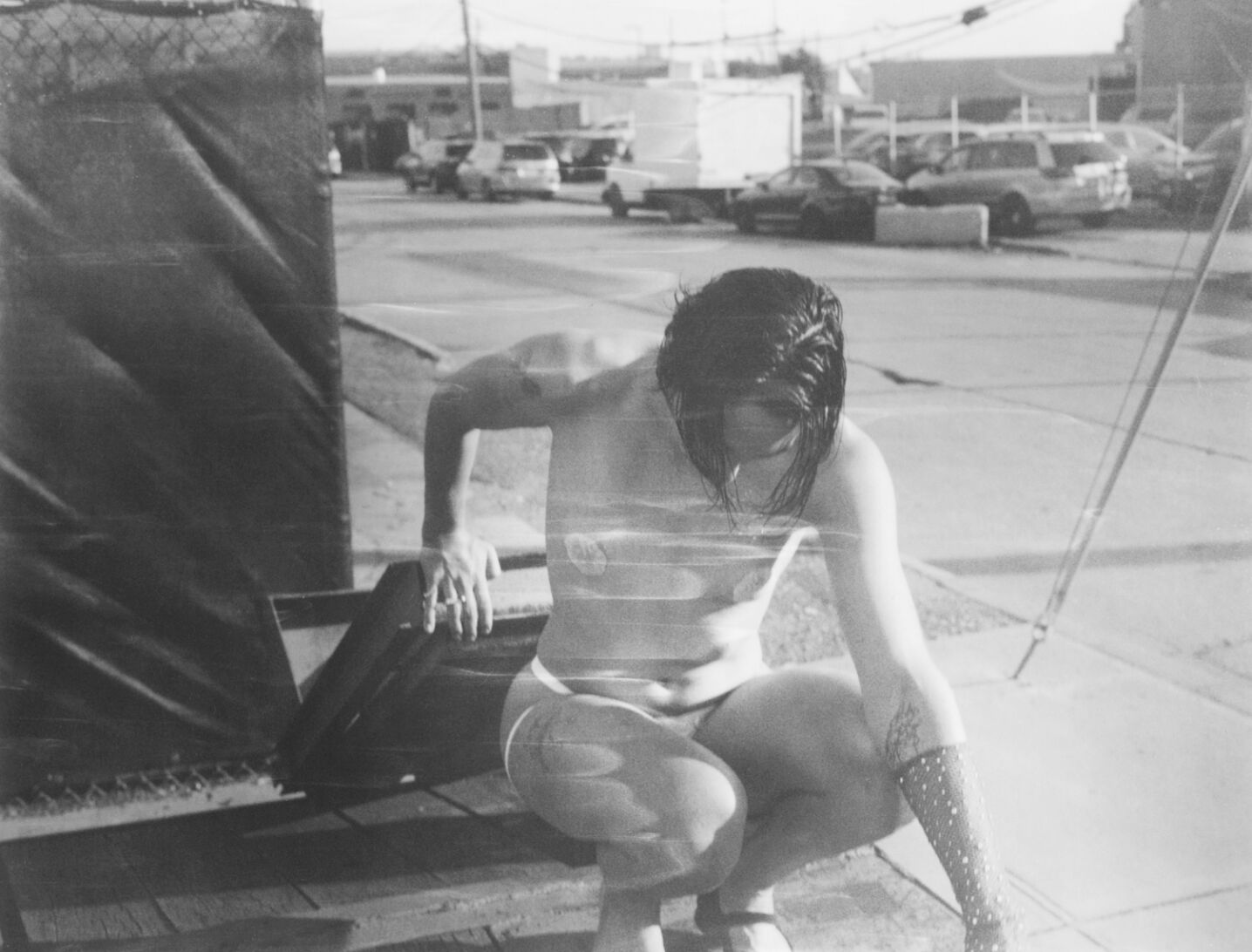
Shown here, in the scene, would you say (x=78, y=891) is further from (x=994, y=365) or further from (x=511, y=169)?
(x=994, y=365)

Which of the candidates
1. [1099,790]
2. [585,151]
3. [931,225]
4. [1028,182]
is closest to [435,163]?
[585,151]

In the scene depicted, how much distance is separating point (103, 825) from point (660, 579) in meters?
1.24

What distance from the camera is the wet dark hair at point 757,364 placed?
63.8 inches

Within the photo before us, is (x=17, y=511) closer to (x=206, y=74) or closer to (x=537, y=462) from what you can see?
(x=206, y=74)

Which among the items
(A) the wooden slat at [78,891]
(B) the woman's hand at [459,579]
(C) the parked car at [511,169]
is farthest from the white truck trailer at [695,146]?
(A) the wooden slat at [78,891]

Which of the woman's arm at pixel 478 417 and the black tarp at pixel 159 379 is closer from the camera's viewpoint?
the woman's arm at pixel 478 417

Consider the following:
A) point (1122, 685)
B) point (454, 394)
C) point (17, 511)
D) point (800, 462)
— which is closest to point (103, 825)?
point (17, 511)

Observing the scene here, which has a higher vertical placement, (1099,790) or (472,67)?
(472,67)

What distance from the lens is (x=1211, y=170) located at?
6.49 ft

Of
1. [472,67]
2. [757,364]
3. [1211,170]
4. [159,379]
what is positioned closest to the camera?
[757,364]

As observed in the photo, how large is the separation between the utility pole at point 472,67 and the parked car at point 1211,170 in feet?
3.22

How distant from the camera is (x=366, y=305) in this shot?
2.26 m

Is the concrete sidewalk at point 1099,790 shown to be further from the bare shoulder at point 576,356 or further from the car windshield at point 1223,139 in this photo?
the car windshield at point 1223,139

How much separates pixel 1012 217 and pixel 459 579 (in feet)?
3.90
